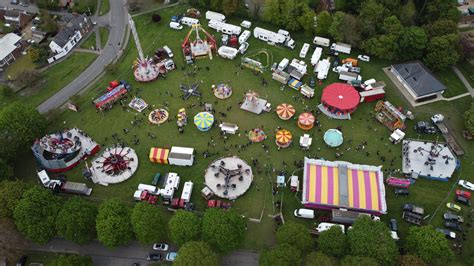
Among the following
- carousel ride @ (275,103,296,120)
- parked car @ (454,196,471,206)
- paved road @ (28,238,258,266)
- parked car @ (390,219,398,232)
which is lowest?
paved road @ (28,238,258,266)

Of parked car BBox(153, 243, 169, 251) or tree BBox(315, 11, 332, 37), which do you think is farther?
tree BBox(315, 11, 332, 37)

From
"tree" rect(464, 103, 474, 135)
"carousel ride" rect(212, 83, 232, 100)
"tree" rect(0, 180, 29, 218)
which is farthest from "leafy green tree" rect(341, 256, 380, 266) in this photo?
"tree" rect(0, 180, 29, 218)

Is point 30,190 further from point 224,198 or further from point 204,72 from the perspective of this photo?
point 204,72

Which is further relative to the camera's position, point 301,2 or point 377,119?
point 301,2

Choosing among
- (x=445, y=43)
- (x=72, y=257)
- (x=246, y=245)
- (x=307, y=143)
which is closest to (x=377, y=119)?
(x=307, y=143)

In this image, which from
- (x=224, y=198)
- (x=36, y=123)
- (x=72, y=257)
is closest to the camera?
(x=72, y=257)

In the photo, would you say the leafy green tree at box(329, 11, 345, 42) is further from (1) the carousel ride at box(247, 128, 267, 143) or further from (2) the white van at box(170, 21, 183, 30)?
(2) the white van at box(170, 21, 183, 30)
